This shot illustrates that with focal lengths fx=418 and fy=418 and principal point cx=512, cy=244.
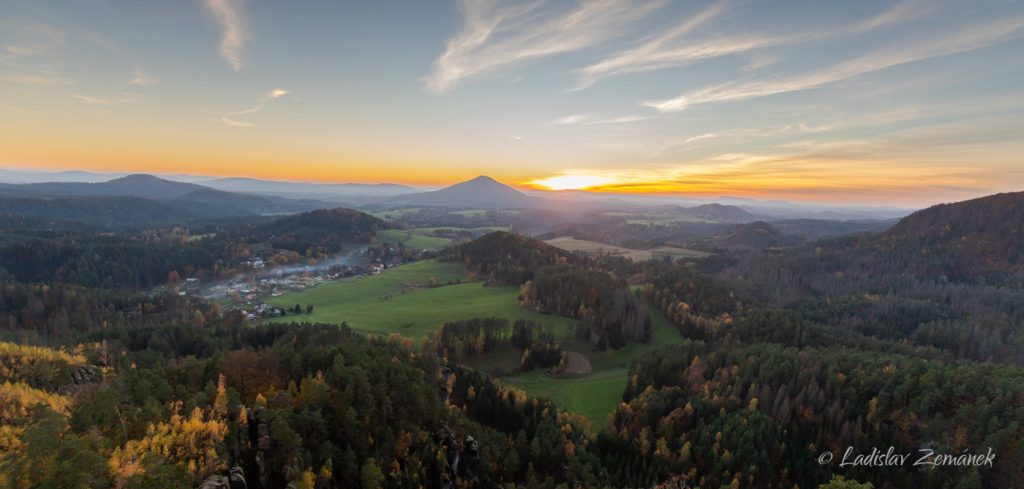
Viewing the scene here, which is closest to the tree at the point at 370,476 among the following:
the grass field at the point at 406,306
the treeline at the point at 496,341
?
the treeline at the point at 496,341

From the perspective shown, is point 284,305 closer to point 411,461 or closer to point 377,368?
point 377,368

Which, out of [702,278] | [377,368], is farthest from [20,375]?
[702,278]

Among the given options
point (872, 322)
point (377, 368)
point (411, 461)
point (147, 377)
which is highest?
point (147, 377)

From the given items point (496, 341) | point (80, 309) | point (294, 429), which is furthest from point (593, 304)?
point (80, 309)

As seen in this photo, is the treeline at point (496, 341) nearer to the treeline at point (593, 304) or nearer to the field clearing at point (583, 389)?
the field clearing at point (583, 389)

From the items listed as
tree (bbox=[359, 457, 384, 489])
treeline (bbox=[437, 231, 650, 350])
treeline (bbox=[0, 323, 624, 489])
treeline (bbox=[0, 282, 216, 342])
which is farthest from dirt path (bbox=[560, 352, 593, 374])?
treeline (bbox=[0, 282, 216, 342])

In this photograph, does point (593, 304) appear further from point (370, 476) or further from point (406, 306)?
point (370, 476)
